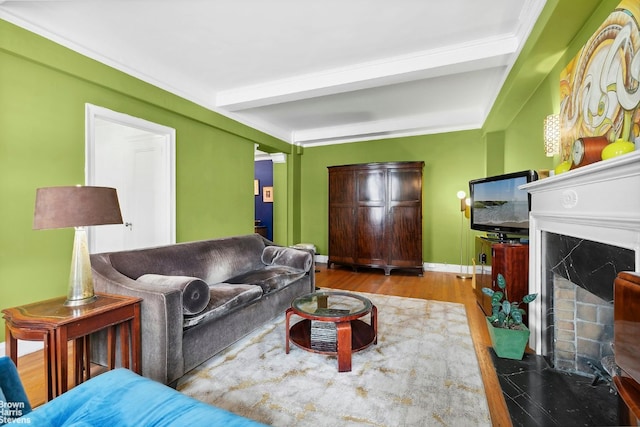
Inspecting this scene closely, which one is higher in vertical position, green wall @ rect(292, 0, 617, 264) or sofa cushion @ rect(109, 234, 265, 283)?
green wall @ rect(292, 0, 617, 264)

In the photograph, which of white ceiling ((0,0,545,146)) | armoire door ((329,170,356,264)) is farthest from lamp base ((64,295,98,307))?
armoire door ((329,170,356,264))

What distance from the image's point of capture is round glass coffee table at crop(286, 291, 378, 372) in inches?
79.1

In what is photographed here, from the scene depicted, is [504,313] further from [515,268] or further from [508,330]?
[515,268]

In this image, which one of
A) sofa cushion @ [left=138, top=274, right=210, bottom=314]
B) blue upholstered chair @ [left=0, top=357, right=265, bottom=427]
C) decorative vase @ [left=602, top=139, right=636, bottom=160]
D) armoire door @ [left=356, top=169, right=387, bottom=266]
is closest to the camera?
blue upholstered chair @ [left=0, top=357, right=265, bottom=427]

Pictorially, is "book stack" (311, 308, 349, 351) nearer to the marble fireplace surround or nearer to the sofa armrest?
the sofa armrest

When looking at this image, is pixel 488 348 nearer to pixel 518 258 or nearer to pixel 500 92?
pixel 518 258

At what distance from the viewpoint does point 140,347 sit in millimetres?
1796

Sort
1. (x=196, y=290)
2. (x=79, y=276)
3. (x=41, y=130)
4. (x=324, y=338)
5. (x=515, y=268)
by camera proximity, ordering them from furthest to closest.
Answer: (x=515, y=268), (x=41, y=130), (x=324, y=338), (x=196, y=290), (x=79, y=276)

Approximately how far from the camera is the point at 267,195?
6547mm

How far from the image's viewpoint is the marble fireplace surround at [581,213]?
120cm

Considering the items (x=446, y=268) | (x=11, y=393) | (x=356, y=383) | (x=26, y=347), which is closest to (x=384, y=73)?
(x=356, y=383)

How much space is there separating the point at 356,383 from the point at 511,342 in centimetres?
122

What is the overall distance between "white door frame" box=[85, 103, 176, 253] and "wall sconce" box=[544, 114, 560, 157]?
374 centimetres

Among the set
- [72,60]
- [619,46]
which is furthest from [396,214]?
[72,60]
